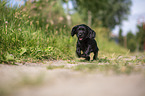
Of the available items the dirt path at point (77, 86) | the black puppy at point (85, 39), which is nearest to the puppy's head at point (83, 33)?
the black puppy at point (85, 39)

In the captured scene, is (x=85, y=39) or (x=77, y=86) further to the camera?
(x=85, y=39)

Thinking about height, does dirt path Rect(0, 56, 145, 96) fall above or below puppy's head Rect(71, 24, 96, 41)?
below

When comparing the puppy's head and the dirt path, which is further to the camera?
the puppy's head

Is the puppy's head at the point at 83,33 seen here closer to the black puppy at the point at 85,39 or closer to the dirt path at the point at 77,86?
the black puppy at the point at 85,39

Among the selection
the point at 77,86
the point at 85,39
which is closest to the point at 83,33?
the point at 85,39

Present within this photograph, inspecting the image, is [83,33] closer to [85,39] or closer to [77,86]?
[85,39]

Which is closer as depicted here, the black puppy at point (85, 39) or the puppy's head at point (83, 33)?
the puppy's head at point (83, 33)

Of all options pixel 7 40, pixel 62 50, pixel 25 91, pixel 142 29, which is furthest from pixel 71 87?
pixel 142 29

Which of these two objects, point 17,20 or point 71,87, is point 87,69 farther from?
point 17,20

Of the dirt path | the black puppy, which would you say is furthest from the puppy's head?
the dirt path

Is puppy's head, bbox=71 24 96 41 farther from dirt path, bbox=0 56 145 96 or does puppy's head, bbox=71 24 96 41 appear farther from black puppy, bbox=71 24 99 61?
dirt path, bbox=0 56 145 96

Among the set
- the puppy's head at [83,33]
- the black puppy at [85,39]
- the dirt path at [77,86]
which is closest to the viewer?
the dirt path at [77,86]

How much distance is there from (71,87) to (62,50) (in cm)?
353

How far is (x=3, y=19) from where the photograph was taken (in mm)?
4551
